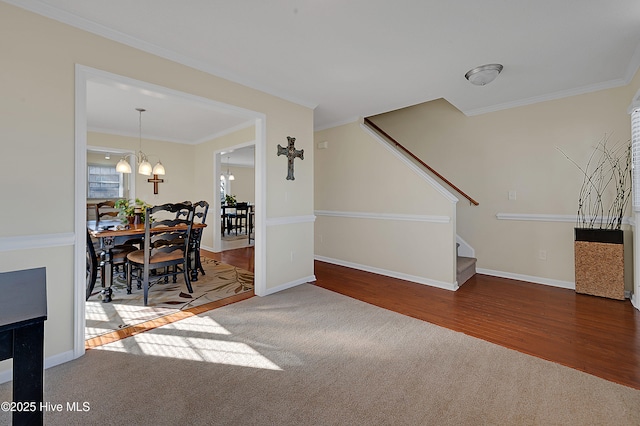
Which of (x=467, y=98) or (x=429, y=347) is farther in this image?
(x=467, y=98)

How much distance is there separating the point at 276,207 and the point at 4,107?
7.57 ft

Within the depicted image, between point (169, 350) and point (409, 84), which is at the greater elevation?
point (409, 84)

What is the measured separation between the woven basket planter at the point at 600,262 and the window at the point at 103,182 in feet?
30.7

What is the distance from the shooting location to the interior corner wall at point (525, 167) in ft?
11.3

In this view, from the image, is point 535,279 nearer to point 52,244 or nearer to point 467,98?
point 467,98

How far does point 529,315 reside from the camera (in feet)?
9.14

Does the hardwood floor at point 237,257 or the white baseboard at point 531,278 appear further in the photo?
the hardwood floor at point 237,257

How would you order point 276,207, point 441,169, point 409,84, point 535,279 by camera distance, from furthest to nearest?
point 441,169, point 535,279, point 276,207, point 409,84

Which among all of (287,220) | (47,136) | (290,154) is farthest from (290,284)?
(47,136)

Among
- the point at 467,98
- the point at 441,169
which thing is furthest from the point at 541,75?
the point at 441,169

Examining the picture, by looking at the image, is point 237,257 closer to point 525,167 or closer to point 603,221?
point 525,167

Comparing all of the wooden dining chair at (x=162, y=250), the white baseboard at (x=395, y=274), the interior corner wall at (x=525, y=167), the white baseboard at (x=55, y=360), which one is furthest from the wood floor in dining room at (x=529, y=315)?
the white baseboard at (x=55, y=360)

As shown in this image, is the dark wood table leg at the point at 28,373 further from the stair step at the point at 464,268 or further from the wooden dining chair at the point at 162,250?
the stair step at the point at 464,268

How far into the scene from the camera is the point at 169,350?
7.09ft
